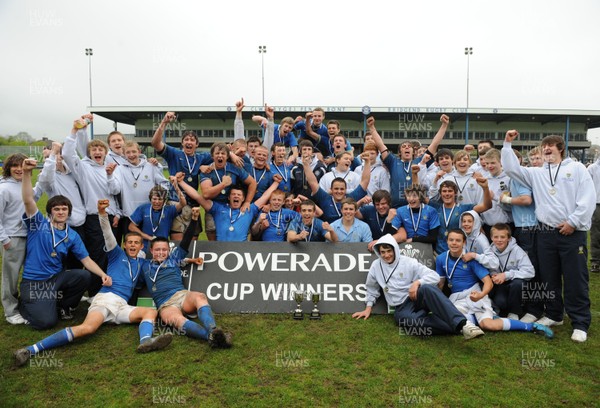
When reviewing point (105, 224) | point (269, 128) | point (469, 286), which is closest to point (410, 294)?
point (469, 286)

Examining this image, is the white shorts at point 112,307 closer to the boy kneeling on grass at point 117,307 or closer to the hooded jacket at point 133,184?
the boy kneeling on grass at point 117,307

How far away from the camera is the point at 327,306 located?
18.8ft

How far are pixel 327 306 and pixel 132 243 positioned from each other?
2.75 m

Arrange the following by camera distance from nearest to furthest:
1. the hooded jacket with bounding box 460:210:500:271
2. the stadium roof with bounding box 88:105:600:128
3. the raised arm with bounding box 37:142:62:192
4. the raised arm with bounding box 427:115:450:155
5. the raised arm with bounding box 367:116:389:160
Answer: the raised arm with bounding box 37:142:62:192, the hooded jacket with bounding box 460:210:500:271, the raised arm with bounding box 427:115:450:155, the raised arm with bounding box 367:116:389:160, the stadium roof with bounding box 88:105:600:128

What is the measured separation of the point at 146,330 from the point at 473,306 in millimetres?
4007

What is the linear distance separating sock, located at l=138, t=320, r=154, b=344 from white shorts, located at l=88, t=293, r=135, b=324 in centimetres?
48

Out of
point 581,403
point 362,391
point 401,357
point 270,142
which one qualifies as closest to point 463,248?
point 401,357

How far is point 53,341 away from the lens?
4.55 m

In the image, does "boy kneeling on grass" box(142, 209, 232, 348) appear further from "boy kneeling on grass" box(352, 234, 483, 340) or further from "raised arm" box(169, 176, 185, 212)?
"boy kneeling on grass" box(352, 234, 483, 340)

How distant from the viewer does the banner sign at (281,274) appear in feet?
18.8

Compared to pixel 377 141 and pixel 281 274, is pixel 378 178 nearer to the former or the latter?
pixel 377 141

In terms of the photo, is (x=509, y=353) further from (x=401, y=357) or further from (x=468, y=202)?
(x=468, y=202)

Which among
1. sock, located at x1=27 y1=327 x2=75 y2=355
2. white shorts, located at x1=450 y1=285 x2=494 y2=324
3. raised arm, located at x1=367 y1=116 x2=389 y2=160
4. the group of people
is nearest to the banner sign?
the group of people

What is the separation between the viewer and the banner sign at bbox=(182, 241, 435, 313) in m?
5.74
